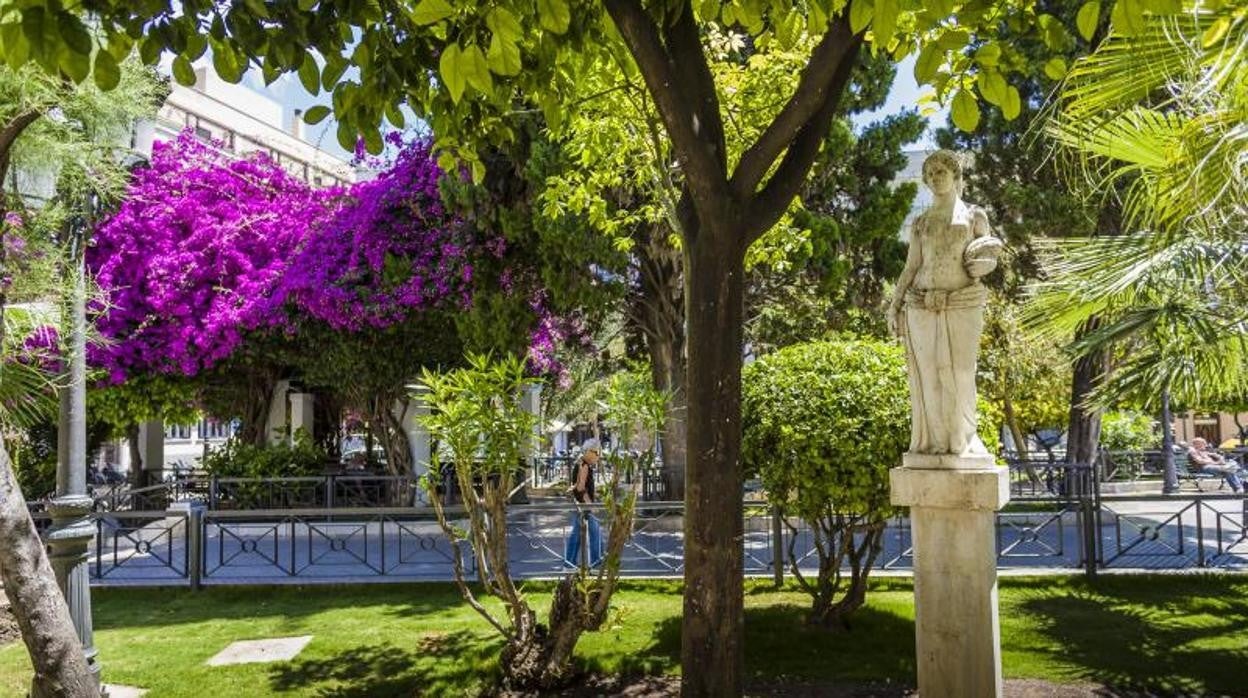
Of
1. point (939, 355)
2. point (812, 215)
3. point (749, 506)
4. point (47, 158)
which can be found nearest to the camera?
point (939, 355)

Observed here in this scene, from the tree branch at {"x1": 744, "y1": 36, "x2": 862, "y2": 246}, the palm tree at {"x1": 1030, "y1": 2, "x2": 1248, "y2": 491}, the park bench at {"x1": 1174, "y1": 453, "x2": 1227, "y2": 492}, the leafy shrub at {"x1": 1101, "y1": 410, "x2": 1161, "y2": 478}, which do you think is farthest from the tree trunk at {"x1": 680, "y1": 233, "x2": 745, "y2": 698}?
the leafy shrub at {"x1": 1101, "y1": 410, "x2": 1161, "y2": 478}

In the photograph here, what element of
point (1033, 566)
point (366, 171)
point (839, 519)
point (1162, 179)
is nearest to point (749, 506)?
point (839, 519)

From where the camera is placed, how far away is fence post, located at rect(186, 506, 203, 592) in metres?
10.1

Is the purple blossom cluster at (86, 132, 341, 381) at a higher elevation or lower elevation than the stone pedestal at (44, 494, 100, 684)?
higher

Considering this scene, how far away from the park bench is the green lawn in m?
13.2

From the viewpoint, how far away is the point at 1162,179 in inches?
201

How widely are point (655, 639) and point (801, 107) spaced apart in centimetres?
482

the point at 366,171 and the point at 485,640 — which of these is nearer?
the point at 485,640

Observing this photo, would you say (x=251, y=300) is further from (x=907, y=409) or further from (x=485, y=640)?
(x=907, y=409)

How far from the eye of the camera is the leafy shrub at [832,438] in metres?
6.84

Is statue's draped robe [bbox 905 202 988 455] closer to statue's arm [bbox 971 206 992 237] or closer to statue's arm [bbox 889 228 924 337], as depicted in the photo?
statue's arm [bbox 971 206 992 237]

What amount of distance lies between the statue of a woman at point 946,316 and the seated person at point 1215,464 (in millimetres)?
16175

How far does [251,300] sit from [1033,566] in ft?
42.5

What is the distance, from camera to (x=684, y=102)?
4.67m
